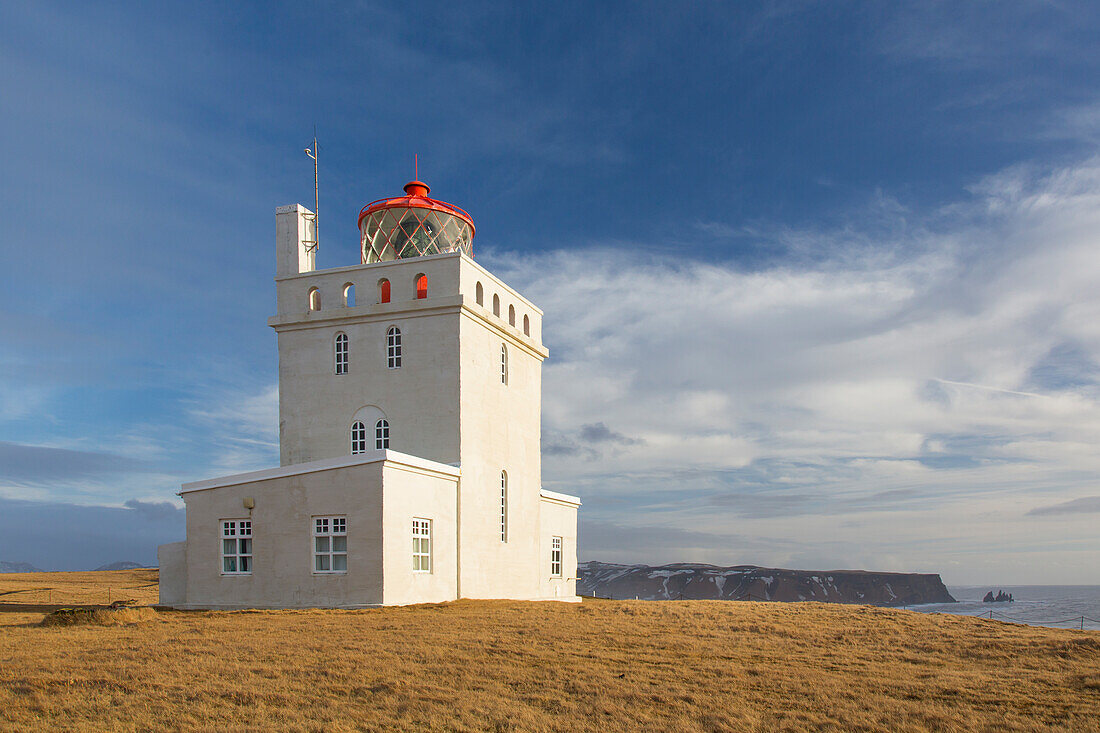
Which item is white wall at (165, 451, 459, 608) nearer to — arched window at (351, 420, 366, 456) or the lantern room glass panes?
arched window at (351, 420, 366, 456)

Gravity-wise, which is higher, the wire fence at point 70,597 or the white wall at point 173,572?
the white wall at point 173,572

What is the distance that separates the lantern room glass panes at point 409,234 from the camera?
2819 centimetres

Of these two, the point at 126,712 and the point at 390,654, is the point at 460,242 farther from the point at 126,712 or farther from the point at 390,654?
the point at 126,712

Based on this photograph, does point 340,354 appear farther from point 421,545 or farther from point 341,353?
point 421,545

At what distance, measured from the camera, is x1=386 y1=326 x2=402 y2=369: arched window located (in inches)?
1029

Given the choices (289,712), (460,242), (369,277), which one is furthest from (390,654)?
(460,242)

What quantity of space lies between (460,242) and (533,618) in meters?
14.3

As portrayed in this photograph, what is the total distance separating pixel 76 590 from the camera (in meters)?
33.0

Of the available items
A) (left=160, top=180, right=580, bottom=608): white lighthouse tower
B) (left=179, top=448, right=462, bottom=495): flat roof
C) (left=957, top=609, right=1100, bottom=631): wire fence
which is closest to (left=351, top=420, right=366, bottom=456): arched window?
(left=160, top=180, right=580, bottom=608): white lighthouse tower

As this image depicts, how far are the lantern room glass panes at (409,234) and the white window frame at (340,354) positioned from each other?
10.1 feet

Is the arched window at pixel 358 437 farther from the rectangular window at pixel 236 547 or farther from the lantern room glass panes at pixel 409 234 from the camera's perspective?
the lantern room glass panes at pixel 409 234

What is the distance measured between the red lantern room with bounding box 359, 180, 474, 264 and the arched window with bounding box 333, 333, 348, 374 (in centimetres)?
309

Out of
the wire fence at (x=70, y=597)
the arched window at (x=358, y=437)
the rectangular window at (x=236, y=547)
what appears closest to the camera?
the rectangular window at (x=236, y=547)

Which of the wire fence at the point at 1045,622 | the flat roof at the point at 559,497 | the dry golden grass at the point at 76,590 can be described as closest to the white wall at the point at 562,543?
the flat roof at the point at 559,497
